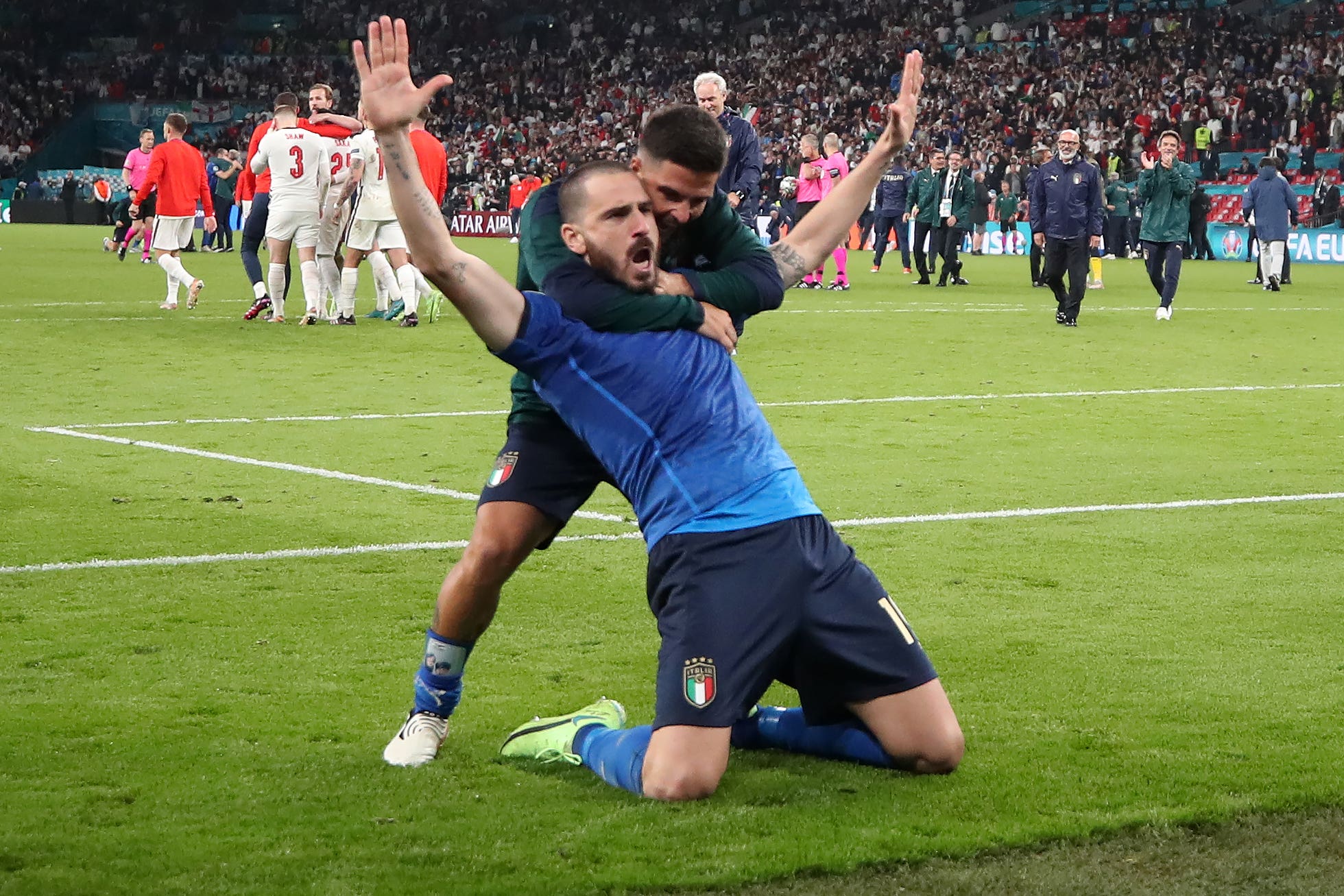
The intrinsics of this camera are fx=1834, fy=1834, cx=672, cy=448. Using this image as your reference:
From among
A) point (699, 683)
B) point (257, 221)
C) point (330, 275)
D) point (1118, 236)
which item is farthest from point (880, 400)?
point (1118, 236)

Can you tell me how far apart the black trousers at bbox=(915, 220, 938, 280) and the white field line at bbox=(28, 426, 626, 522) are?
57.9ft

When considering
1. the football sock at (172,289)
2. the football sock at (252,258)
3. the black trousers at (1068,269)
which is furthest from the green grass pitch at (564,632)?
the football sock at (172,289)

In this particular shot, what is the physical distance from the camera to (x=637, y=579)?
642 centimetres

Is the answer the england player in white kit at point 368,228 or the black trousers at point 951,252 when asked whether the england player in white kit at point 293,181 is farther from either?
the black trousers at point 951,252

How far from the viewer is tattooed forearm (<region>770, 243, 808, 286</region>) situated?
4777 mm

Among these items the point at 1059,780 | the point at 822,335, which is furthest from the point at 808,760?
the point at 822,335

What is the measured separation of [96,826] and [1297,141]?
1620 inches

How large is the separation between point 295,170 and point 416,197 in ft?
43.4

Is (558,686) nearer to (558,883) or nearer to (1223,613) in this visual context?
(558,883)

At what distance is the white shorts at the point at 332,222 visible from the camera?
16562mm

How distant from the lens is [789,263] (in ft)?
15.8

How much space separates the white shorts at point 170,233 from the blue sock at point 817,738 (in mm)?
14997

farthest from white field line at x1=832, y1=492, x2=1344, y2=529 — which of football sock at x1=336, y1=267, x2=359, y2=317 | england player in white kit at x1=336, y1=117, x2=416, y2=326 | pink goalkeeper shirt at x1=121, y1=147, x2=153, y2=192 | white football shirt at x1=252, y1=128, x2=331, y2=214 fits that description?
pink goalkeeper shirt at x1=121, y1=147, x2=153, y2=192

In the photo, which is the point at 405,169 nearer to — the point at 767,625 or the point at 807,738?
the point at 767,625
